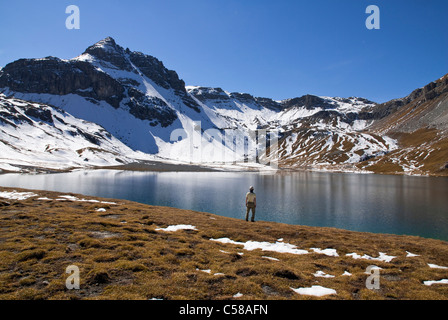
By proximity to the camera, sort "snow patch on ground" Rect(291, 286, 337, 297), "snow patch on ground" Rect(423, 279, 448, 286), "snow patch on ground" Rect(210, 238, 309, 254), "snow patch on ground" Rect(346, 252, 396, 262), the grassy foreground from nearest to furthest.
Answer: the grassy foreground, "snow patch on ground" Rect(291, 286, 337, 297), "snow patch on ground" Rect(423, 279, 448, 286), "snow patch on ground" Rect(346, 252, 396, 262), "snow patch on ground" Rect(210, 238, 309, 254)

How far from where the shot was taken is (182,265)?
579 inches

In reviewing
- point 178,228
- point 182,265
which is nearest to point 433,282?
point 182,265

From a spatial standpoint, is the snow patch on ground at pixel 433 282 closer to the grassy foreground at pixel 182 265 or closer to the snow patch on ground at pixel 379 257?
the grassy foreground at pixel 182 265

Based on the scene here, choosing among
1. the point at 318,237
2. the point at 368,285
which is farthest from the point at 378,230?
the point at 368,285

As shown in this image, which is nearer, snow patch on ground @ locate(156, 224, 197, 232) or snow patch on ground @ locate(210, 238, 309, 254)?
snow patch on ground @ locate(210, 238, 309, 254)

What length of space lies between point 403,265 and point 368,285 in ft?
18.5

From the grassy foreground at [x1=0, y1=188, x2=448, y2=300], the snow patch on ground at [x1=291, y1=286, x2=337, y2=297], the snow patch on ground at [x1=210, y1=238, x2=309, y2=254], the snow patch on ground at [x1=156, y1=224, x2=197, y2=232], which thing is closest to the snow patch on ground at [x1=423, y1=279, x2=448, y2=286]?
the grassy foreground at [x1=0, y1=188, x2=448, y2=300]

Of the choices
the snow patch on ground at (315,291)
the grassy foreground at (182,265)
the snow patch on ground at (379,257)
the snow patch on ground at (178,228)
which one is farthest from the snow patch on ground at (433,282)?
the snow patch on ground at (178,228)

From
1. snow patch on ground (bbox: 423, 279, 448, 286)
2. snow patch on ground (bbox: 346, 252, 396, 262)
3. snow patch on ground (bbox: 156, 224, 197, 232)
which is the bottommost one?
snow patch on ground (bbox: 346, 252, 396, 262)

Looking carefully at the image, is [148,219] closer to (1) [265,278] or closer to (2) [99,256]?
(2) [99,256]

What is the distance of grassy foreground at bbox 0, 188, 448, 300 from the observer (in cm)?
1141

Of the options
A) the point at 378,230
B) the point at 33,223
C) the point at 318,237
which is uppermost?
the point at 33,223

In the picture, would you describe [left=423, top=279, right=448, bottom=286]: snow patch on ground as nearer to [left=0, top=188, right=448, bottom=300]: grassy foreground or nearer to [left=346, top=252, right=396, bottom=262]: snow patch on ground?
[left=0, top=188, right=448, bottom=300]: grassy foreground
